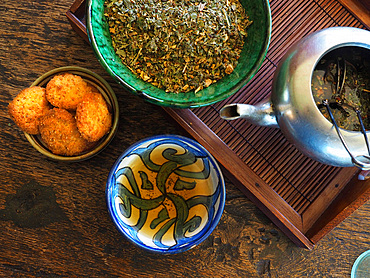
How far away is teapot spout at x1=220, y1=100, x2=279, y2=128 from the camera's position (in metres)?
0.81

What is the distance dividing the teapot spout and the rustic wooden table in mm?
368

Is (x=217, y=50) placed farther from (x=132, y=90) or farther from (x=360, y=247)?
(x=360, y=247)

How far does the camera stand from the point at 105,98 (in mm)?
1131

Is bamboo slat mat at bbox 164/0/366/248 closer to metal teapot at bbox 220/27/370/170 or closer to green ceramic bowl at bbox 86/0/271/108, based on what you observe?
green ceramic bowl at bbox 86/0/271/108

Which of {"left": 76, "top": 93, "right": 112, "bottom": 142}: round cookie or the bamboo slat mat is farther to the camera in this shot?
the bamboo slat mat

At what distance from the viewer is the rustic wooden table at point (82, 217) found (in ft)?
3.96

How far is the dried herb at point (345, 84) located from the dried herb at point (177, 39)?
280 millimetres

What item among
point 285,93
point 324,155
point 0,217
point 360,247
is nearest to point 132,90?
point 285,93

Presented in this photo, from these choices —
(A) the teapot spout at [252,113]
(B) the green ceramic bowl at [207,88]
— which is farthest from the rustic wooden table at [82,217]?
(A) the teapot spout at [252,113]

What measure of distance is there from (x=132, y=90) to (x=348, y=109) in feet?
1.97

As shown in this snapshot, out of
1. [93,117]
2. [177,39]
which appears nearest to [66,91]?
[93,117]

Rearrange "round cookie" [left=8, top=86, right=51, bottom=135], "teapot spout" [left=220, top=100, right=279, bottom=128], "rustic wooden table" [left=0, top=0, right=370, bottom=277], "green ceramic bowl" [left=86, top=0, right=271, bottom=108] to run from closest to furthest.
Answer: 1. "teapot spout" [left=220, top=100, right=279, bottom=128]
2. "green ceramic bowl" [left=86, top=0, right=271, bottom=108]
3. "round cookie" [left=8, top=86, right=51, bottom=135]
4. "rustic wooden table" [left=0, top=0, right=370, bottom=277]

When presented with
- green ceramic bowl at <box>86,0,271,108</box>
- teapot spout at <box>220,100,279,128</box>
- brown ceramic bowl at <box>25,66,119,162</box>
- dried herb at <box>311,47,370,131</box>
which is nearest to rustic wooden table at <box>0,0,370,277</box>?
brown ceramic bowl at <box>25,66,119,162</box>

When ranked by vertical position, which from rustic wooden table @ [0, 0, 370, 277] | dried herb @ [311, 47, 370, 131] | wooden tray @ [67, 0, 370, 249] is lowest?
rustic wooden table @ [0, 0, 370, 277]
